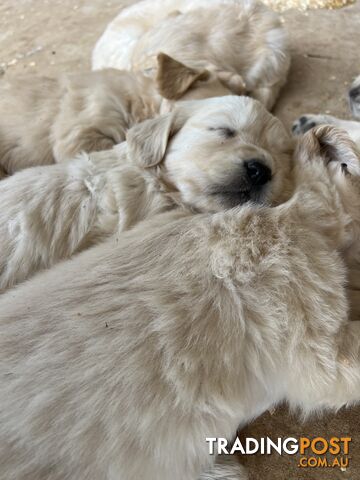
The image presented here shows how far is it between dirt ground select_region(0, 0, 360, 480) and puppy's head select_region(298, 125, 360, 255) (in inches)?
26.2

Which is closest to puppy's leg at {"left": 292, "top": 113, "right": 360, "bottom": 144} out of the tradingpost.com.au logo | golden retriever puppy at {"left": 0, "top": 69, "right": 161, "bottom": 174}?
golden retriever puppy at {"left": 0, "top": 69, "right": 161, "bottom": 174}

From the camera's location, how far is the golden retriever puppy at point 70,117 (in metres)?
2.60

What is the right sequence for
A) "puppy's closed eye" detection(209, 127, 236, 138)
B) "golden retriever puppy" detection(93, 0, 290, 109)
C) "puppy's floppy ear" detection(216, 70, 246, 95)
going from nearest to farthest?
"puppy's closed eye" detection(209, 127, 236, 138)
"puppy's floppy ear" detection(216, 70, 246, 95)
"golden retriever puppy" detection(93, 0, 290, 109)

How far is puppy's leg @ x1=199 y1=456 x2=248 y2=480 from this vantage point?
5.49 ft

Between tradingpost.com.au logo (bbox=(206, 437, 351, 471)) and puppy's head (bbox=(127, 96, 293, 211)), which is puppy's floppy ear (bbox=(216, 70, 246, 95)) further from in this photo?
tradingpost.com.au logo (bbox=(206, 437, 351, 471))

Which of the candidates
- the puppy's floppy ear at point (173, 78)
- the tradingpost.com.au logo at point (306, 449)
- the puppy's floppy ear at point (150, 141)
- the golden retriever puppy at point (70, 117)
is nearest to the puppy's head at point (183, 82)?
the puppy's floppy ear at point (173, 78)

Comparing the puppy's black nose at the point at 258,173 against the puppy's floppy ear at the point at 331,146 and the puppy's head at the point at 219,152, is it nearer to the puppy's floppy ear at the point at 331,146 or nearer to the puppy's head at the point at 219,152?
the puppy's head at the point at 219,152

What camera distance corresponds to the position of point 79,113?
265 cm

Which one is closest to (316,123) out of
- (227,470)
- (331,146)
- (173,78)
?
(331,146)

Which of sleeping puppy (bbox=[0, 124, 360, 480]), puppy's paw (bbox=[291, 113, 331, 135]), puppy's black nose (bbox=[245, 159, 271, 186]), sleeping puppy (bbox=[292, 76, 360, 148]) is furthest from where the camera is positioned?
puppy's paw (bbox=[291, 113, 331, 135])

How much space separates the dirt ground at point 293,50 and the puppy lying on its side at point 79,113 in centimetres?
69

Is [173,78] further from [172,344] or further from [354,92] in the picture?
[172,344]

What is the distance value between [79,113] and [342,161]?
138cm

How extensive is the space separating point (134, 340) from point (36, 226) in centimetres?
79
